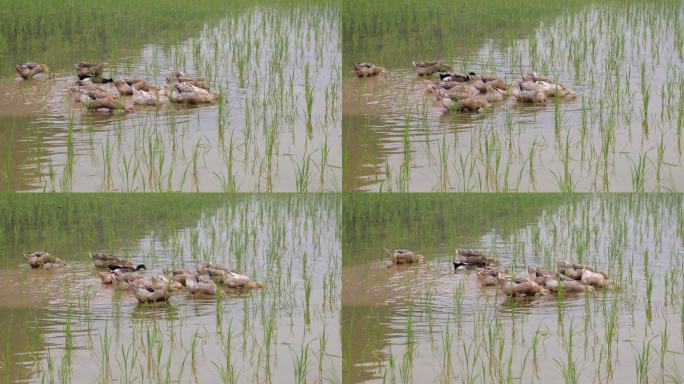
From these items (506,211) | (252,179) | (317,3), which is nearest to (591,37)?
(506,211)

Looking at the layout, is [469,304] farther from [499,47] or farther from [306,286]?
[499,47]

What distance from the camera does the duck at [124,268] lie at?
9.33m

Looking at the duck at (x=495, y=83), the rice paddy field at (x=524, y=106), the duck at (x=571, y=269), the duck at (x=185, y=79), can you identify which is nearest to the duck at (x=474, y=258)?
the duck at (x=571, y=269)

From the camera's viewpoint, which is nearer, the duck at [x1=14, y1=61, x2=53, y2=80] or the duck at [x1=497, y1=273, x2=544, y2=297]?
the duck at [x1=497, y1=273, x2=544, y2=297]

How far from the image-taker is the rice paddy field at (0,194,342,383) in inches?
291

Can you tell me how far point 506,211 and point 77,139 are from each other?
4.19 meters

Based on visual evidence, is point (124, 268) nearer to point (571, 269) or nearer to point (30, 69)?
point (30, 69)

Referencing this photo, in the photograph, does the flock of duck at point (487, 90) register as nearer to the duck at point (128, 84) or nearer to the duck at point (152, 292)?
the duck at point (128, 84)

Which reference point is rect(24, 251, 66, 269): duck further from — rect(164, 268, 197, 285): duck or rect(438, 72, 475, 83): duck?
rect(438, 72, 475, 83): duck

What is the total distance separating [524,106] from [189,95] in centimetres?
263

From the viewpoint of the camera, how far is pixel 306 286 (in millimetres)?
8133

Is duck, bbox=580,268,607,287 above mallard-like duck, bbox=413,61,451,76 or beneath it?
beneath

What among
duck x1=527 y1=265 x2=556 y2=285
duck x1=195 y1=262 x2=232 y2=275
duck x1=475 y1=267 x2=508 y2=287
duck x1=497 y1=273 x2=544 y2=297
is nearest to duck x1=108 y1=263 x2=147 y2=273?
duck x1=195 y1=262 x2=232 y2=275

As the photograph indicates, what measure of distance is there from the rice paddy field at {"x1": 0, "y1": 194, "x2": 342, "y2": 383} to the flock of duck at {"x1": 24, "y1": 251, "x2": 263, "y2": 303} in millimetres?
72
